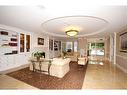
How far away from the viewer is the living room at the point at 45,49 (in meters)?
3.27

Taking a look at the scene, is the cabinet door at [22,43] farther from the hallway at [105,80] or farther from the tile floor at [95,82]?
the hallway at [105,80]

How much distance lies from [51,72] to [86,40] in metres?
8.63

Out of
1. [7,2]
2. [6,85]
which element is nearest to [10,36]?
[6,85]

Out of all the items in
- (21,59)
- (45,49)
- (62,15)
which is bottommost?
(21,59)

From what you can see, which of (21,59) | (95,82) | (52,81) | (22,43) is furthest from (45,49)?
(95,82)

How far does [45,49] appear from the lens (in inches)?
383

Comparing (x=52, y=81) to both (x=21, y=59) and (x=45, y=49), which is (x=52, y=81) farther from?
(x=45, y=49)

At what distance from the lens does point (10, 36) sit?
18.6 feet

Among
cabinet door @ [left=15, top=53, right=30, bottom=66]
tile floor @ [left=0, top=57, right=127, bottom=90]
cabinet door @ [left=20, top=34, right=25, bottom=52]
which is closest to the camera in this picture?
tile floor @ [left=0, top=57, right=127, bottom=90]

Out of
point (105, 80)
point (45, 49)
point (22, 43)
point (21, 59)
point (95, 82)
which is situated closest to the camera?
point (95, 82)

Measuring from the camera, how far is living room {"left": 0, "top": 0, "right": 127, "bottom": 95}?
327 cm

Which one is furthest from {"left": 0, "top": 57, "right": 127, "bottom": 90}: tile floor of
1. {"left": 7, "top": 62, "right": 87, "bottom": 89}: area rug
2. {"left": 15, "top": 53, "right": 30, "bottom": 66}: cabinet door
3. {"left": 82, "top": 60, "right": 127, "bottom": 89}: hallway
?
{"left": 15, "top": 53, "right": 30, "bottom": 66}: cabinet door

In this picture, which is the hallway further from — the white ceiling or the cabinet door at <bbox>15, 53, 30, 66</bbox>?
the cabinet door at <bbox>15, 53, 30, 66</bbox>

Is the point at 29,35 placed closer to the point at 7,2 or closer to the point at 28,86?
the point at 28,86
